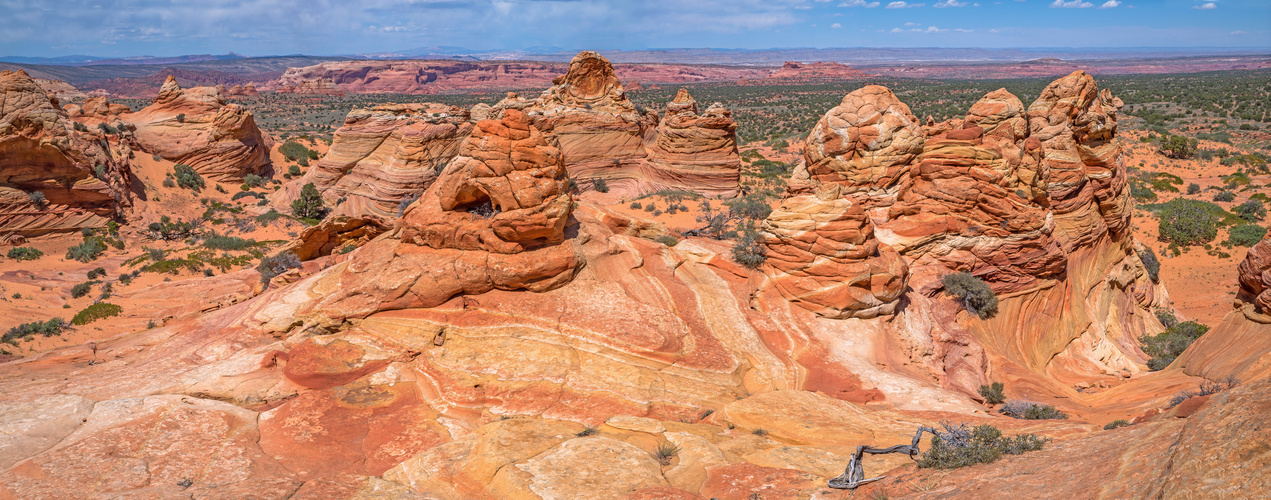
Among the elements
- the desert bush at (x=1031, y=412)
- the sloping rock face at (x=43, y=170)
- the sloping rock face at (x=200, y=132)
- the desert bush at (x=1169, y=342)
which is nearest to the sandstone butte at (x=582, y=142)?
the sloping rock face at (x=200, y=132)

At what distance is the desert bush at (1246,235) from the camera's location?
25.5m

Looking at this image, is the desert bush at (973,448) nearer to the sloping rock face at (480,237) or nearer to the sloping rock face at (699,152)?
the sloping rock face at (480,237)

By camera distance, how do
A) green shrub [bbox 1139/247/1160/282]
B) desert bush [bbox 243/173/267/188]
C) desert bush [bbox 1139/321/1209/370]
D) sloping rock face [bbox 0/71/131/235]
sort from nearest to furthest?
desert bush [bbox 1139/321/1209/370] → green shrub [bbox 1139/247/1160/282] → sloping rock face [bbox 0/71/131/235] → desert bush [bbox 243/173/267/188]

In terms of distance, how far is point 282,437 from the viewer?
9.02 meters

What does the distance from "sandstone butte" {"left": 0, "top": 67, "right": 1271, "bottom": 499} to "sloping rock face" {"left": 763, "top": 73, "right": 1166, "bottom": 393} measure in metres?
0.07

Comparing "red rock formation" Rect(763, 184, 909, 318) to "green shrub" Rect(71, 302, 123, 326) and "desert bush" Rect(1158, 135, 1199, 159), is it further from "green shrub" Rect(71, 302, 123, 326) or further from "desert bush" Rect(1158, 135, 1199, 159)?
"desert bush" Rect(1158, 135, 1199, 159)

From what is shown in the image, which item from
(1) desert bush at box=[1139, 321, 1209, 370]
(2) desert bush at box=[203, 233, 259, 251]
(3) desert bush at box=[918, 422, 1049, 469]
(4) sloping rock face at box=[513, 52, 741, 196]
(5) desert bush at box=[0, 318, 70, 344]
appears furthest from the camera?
(4) sloping rock face at box=[513, 52, 741, 196]

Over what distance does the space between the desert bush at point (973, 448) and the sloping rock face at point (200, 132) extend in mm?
42412

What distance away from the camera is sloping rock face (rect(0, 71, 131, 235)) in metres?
24.5

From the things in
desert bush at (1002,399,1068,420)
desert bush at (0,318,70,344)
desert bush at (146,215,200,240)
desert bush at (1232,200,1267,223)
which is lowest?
desert bush at (0,318,70,344)

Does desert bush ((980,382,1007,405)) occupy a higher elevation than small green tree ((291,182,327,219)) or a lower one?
lower

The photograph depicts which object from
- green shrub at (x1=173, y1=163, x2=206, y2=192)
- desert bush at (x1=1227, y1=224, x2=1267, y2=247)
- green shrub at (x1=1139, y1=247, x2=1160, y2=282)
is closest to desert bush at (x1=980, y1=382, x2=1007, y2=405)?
green shrub at (x1=1139, y1=247, x2=1160, y2=282)

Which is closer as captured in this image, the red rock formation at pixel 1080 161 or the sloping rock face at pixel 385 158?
the red rock formation at pixel 1080 161

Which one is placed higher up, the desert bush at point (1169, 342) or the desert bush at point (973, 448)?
the desert bush at point (973, 448)
